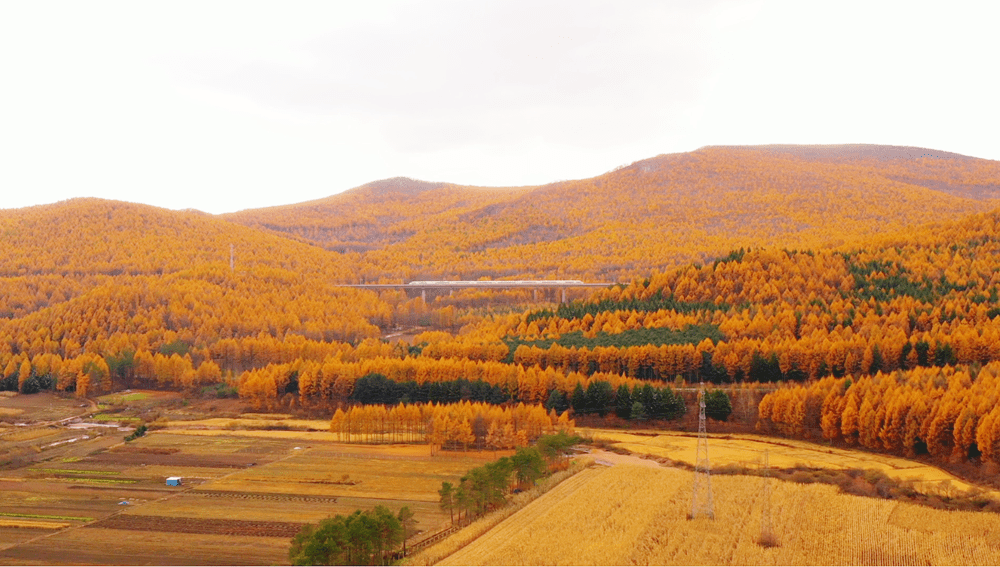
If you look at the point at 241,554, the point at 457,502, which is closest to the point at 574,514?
the point at 457,502

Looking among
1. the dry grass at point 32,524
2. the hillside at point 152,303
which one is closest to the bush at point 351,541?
the dry grass at point 32,524

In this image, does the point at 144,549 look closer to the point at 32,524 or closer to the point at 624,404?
the point at 32,524

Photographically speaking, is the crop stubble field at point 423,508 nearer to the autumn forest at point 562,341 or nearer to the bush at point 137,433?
the bush at point 137,433

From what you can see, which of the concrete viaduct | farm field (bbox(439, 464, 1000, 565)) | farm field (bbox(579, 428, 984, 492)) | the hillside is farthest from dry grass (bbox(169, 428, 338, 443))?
the concrete viaduct

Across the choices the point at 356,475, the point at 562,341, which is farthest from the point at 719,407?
the point at 356,475

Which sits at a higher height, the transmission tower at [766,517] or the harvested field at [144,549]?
the transmission tower at [766,517]

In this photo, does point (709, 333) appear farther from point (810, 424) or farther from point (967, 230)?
point (967, 230)
